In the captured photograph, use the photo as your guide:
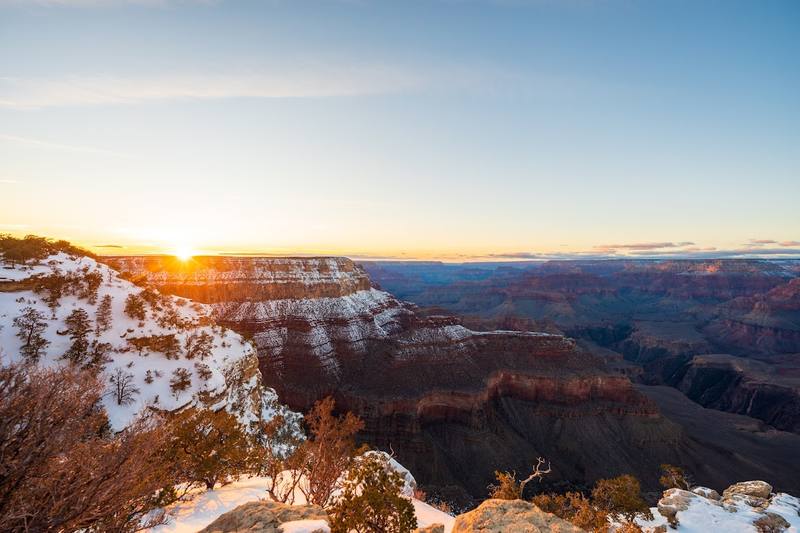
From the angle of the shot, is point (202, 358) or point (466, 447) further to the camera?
point (466, 447)

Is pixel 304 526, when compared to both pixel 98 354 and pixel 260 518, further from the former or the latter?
pixel 98 354

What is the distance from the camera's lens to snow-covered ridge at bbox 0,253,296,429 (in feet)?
76.9

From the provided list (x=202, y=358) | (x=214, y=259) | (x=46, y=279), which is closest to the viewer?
(x=46, y=279)

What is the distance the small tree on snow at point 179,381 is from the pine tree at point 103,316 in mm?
5850

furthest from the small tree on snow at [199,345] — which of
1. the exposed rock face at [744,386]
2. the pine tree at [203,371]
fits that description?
the exposed rock face at [744,386]

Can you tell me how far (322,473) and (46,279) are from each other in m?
25.6

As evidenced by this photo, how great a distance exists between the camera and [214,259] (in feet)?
271

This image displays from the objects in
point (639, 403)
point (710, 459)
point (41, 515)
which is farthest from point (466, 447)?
point (41, 515)

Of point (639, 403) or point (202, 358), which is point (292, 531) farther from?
point (639, 403)

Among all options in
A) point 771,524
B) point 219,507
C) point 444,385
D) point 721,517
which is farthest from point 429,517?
point 444,385

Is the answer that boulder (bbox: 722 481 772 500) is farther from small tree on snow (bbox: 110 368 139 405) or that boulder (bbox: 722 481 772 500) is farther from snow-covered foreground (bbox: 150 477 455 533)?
small tree on snow (bbox: 110 368 139 405)

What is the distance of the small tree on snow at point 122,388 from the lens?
73.4ft

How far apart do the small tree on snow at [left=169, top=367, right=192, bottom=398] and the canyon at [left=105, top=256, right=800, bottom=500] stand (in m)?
37.9

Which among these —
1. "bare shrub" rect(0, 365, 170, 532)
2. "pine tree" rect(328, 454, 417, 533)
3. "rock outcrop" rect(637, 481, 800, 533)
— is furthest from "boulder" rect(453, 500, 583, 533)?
"rock outcrop" rect(637, 481, 800, 533)
